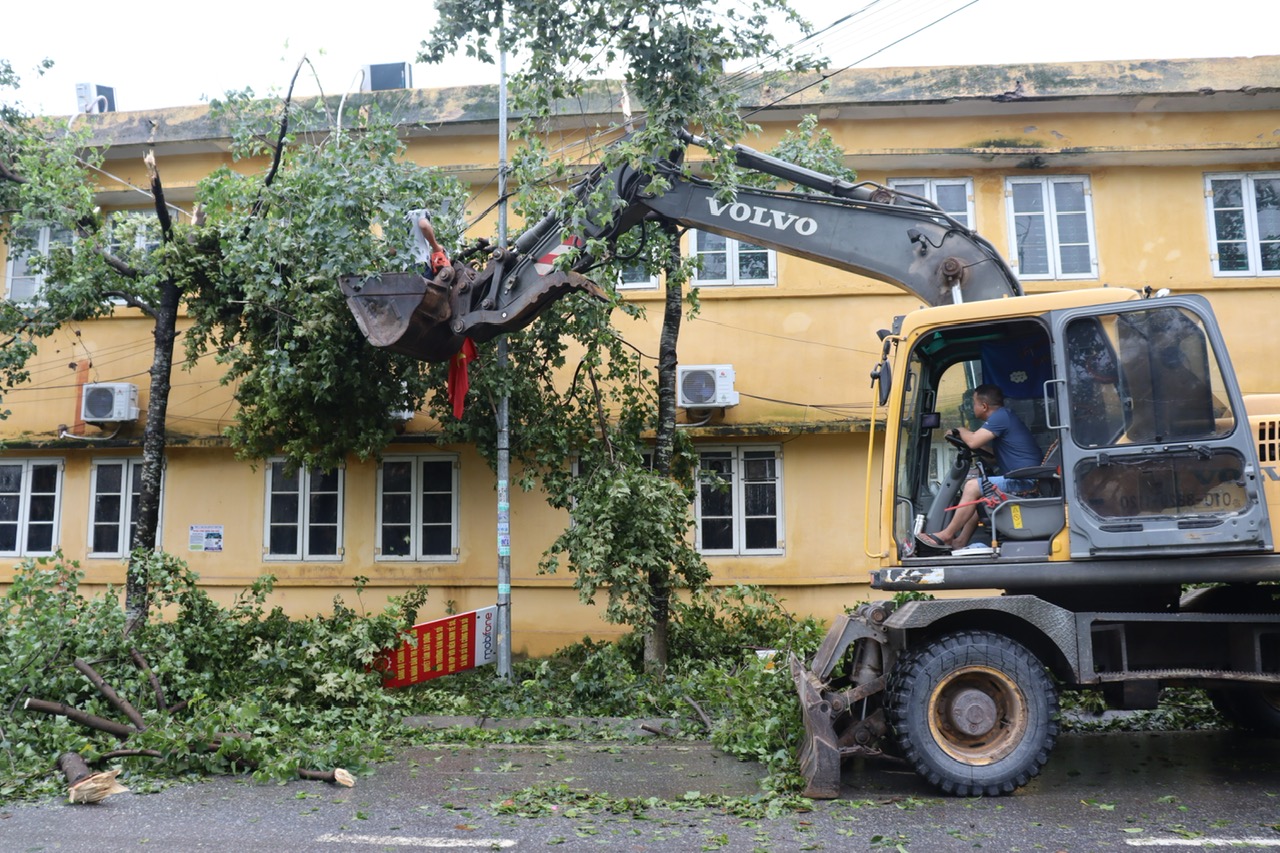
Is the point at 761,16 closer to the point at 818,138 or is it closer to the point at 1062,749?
the point at 818,138

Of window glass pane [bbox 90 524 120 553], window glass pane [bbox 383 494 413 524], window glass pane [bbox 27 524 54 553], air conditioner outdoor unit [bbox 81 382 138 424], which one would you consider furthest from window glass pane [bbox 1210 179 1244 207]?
window glass pane [bbox 27 524 54 553]

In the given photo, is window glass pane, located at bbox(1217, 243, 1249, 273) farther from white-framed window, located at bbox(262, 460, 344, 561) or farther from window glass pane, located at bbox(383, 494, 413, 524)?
white-framed window, located at bbox(262, 460, 344, 561)

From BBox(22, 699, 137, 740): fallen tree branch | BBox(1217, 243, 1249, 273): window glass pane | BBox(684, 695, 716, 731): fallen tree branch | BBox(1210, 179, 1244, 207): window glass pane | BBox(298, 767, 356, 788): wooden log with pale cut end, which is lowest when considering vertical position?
BBox(298, 767, 356, 788): wooden log with pale cut end

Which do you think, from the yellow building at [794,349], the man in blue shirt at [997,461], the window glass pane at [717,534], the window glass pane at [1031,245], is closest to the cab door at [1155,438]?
the man in blue shirt at [997,461]

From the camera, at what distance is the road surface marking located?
5.14 m

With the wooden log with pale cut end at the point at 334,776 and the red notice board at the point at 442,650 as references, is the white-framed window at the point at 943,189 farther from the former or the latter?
the wooden log with pale cut end at the point at 334,776

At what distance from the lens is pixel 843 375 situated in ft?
38.9

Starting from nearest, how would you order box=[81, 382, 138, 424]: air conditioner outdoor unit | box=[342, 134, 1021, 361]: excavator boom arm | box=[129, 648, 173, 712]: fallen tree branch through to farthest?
box=[342, 134, 1021, 361]: excavator boom arm → box=[129, 648, 173, 712]: fallen tree branch → box=[81, 382, 138, 424]: air conditioner outdoor unit

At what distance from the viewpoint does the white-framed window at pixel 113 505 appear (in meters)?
12.4

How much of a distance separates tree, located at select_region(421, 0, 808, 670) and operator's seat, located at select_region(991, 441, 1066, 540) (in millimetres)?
3103

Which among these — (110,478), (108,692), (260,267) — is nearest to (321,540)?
(110,478)

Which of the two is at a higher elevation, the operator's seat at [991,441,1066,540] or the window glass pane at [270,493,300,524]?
the window glass pane at [270,493,300,524]

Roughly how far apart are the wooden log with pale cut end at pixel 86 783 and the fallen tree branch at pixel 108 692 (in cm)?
95

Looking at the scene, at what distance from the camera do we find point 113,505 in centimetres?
1252
